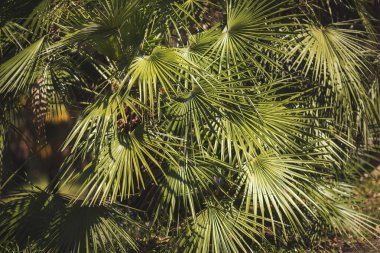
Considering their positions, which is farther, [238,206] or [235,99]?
[238,206]

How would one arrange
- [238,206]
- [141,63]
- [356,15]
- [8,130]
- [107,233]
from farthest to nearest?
[356,15]
[8,130]
[238,206]
[107,233]
[141,63]

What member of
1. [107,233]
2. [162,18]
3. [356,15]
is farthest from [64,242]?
[356,15]

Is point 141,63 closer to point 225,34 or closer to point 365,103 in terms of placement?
point 225,34

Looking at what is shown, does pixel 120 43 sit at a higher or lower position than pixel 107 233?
higher

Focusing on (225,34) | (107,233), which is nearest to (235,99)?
(225,34)

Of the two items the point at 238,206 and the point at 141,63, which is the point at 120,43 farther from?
the point at 238,206

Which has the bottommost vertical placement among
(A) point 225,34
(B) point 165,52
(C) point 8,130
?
(C) point 8,130

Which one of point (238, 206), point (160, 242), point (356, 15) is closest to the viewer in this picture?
point (238, 206)
